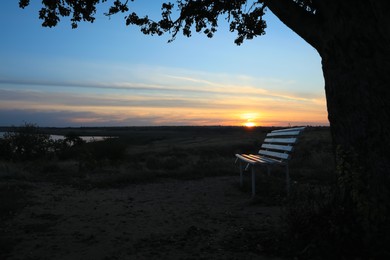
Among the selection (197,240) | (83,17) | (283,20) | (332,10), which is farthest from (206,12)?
(197,240)

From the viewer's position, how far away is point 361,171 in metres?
3.35

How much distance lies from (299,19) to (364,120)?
3.89ft

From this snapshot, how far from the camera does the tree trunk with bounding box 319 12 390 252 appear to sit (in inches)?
125

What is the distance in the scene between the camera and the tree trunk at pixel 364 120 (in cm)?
317

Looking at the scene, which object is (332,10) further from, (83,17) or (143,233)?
(83,17)

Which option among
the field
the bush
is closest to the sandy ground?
the field

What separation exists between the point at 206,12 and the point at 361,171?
4.32m

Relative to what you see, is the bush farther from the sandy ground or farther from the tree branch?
the tree branch

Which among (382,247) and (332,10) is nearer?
(382,247)

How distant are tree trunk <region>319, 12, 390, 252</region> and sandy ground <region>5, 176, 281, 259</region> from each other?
3.18ft

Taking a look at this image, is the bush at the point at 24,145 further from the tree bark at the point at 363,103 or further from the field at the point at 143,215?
the tree bark at the point at 363,103

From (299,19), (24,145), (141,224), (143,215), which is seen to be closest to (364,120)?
(299,19)

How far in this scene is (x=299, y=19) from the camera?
3893 millimetres

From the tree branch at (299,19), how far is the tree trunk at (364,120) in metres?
0.24
